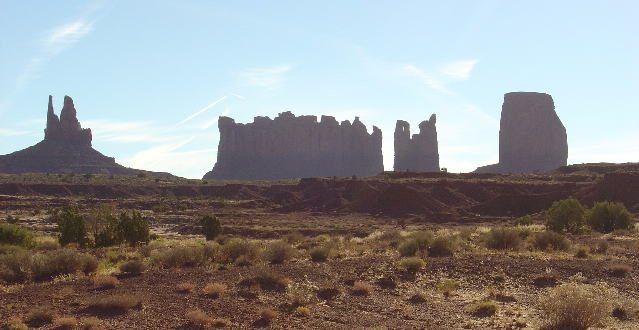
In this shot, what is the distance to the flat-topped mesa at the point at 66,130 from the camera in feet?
489

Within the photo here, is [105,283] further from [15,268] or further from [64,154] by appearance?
[64,154]

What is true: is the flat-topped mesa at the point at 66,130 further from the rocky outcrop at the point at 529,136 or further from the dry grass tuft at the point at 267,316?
the dry grass tuft at the point at 267,316

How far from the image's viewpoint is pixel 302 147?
19075cm

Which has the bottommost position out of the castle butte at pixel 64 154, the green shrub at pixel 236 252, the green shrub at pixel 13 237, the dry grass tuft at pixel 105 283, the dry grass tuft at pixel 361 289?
the dry grass tuft at pixel 361 289

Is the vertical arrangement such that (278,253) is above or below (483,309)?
above

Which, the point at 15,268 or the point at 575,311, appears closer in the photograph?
the point at 575,311

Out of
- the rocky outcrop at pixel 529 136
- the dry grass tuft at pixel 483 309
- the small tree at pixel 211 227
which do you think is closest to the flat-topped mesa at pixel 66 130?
the rocky outcrop at pixel 529 136

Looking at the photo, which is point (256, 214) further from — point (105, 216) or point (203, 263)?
point (203, 263)

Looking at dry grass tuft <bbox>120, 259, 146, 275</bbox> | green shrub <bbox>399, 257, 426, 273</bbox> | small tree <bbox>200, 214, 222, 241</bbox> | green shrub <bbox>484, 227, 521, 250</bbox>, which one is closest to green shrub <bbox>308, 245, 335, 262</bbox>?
green shrub <bbox>399, 257, 426, 273</bbox>

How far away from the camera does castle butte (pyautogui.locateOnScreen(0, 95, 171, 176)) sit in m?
132

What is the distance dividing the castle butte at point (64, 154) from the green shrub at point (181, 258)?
388 ft

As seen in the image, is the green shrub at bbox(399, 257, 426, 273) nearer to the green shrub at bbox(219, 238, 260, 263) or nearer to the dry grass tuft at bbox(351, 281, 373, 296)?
the dry grass tuft at bbox(351, 281, 373, 296)

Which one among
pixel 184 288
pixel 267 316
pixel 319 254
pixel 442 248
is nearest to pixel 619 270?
pixel 442 248

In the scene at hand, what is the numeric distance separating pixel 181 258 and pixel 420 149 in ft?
502
